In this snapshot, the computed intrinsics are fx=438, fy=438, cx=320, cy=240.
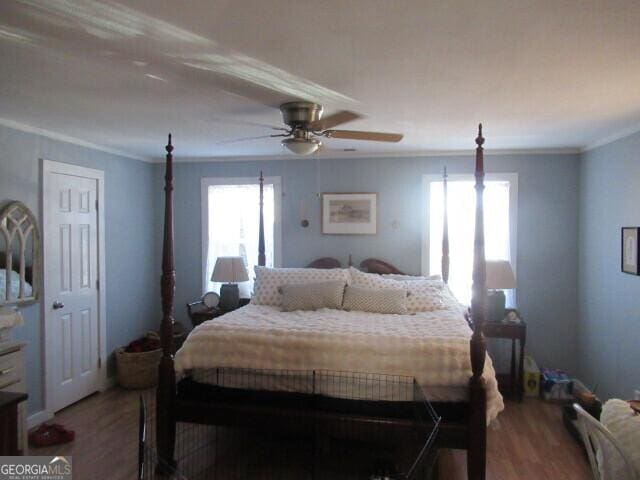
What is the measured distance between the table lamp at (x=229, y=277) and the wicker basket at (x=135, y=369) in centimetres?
90

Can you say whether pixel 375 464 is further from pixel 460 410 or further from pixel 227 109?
pixel 227 109

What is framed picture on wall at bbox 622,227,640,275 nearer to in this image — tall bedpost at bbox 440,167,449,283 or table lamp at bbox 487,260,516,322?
table lamp at bbox 487,260,516,322

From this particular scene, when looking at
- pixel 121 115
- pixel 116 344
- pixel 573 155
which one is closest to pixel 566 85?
pixel 573 155

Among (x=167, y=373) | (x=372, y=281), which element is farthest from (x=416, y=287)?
(x=167, y=373)

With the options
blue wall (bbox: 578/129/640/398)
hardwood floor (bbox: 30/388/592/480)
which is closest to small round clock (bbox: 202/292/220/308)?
hardwood floor (bbox: 30/388/592/480)

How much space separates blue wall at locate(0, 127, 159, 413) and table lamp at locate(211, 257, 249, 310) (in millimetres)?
1037

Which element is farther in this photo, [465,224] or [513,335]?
[465,224]

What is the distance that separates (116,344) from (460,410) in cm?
358

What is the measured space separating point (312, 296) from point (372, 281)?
66cm

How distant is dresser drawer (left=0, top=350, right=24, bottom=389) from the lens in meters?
2.79

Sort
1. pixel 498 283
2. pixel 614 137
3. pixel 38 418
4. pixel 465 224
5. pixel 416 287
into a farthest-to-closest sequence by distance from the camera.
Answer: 1. pixel 465 224
2. pixel 498 283
3. pixel 416 287
4. pixel 614 137
5. pixel 38 418

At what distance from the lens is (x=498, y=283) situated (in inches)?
160

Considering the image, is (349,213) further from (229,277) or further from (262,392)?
(262,392)

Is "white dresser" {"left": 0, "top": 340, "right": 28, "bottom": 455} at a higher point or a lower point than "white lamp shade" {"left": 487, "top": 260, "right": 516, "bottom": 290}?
lower
